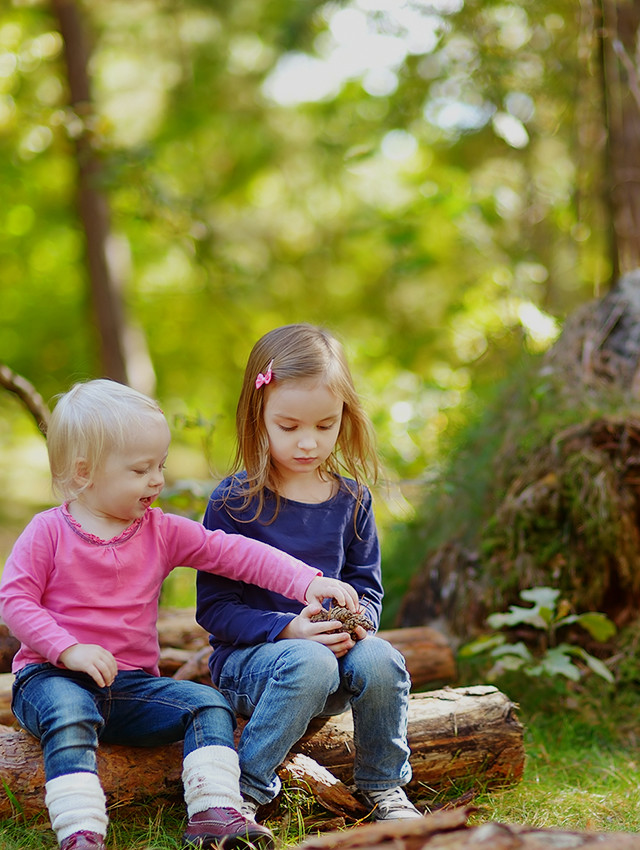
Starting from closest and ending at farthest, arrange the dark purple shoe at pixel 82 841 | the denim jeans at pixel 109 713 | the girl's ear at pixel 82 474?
the dark purple shoe at pixel 82 841 < the denim jeans at pixel 109 713 < the girl's ear at pixel 82 474

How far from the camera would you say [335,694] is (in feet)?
8.41

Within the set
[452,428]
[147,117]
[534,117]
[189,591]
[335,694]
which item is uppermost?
[147,117]

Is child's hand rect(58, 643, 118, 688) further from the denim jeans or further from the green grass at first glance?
the green grass

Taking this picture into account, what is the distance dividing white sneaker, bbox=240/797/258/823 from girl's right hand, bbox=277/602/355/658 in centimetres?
44

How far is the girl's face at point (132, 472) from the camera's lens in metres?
2.41

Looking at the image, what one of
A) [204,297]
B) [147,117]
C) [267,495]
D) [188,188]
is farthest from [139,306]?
[267,495]

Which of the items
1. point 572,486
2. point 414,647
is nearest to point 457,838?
point 414,647

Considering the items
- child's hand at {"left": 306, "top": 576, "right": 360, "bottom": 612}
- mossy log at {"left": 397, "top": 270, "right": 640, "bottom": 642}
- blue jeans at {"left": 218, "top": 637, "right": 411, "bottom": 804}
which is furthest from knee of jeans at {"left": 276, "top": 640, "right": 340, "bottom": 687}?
mossy log at {"left": 397, "top": 270, "right": 640, "bottom": 642}

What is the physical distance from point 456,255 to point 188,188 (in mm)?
6195

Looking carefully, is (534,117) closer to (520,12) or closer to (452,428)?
(520,12)

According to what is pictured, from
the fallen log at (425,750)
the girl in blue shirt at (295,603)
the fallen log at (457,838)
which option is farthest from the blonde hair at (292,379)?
the fallen log at (457,838)

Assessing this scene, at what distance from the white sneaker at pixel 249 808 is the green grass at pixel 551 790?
4.0 inches

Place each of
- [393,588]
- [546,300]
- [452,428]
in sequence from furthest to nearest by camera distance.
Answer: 1. [546,300]
2. [452,428]
3. [393,588]

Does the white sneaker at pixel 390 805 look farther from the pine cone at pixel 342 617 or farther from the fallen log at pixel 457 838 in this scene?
the fallen log at pixel 457 838
